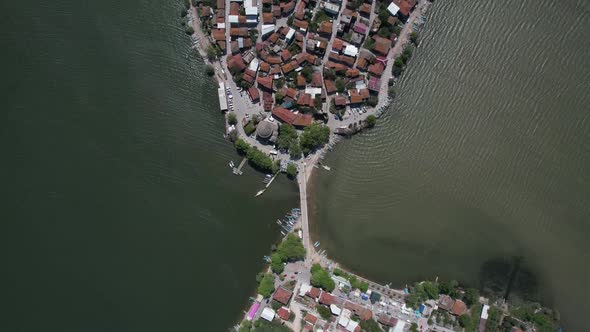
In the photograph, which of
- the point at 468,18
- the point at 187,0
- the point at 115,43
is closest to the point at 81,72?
the point at 115,43

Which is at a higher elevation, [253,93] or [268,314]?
[253,93]

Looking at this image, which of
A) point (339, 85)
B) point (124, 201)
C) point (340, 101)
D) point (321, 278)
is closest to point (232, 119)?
point (340, 101)

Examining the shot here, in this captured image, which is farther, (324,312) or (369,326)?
(324,312)

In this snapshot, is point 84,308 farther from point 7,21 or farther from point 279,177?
point 7,21

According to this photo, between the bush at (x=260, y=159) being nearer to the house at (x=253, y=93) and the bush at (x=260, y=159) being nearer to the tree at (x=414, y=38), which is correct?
the house at (x=253, y=93)

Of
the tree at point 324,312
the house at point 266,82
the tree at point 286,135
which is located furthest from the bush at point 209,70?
the tree at point 324,312

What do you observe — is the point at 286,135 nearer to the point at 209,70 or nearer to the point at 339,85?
the point at 339,85
